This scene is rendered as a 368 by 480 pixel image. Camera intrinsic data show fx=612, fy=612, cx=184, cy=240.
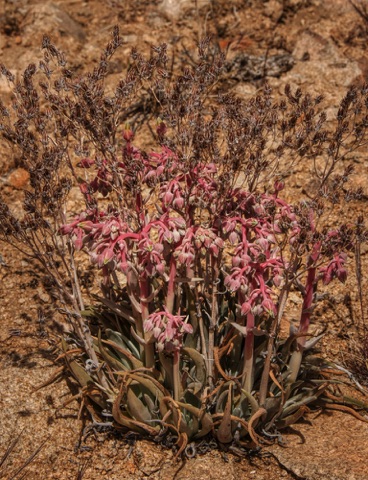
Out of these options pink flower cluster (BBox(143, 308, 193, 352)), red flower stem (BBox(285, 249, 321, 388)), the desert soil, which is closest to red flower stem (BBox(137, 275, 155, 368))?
pink flower cluster (BBox(143, 308, 193, 352))

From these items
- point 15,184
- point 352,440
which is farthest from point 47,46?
point 352,440

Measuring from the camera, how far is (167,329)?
2.86 meters

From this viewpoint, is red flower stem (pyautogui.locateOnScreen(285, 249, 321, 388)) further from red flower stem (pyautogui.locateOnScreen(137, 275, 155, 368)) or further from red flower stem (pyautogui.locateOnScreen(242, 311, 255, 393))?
red flower stem (pyautogui.locateOnScreen(137, 275, 155, 368))

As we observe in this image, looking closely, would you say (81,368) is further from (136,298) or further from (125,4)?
(125,4)

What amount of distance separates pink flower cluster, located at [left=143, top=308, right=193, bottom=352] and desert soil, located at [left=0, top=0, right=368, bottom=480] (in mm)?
809

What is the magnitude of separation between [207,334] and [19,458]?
1248mm

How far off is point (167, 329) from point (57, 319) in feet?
5.08

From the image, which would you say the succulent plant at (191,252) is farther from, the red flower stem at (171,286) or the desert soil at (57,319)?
the desert soil at (57,319)

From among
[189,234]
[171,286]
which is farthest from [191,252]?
[171,286]

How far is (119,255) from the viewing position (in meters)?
2.87

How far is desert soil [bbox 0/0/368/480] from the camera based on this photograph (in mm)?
3312

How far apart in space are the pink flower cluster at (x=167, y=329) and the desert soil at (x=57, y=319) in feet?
2.65

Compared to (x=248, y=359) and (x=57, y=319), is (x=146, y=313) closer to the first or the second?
(x=248, y=359)

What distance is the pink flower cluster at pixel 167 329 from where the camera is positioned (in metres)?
2.86
